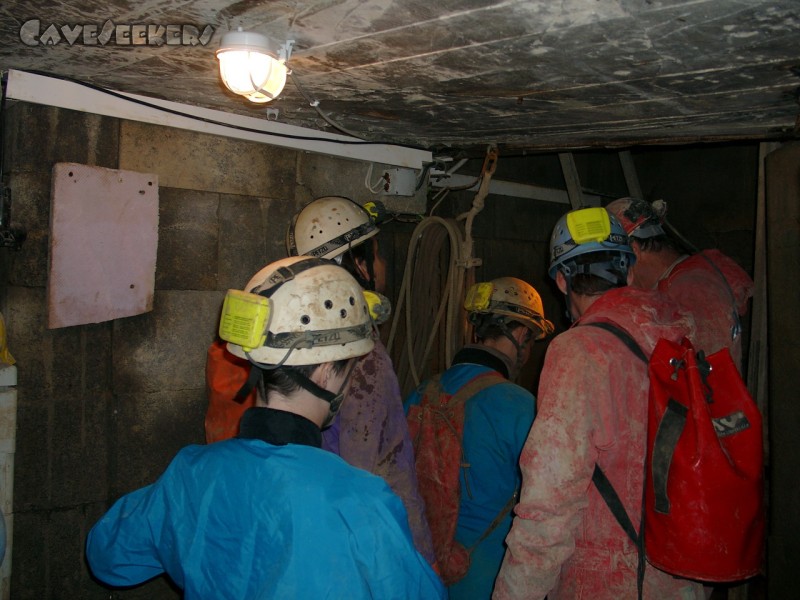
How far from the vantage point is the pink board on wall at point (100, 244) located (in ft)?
9.71

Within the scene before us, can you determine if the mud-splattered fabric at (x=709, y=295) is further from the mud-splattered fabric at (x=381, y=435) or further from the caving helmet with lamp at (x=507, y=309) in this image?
the mud-splattered fabric at (x=381, y=435)

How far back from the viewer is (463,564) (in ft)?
9.48

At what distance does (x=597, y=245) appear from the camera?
7.71 feet

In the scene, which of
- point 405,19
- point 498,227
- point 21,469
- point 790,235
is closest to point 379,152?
point 498,227

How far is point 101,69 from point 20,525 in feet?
7.03

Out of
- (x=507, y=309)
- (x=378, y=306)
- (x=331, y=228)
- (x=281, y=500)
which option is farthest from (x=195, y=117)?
(x=281, y=500)

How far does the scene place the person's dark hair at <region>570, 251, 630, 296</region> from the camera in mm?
2336

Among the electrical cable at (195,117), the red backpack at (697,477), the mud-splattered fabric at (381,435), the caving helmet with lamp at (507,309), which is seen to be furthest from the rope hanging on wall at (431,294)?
the red backpack at (697,477)

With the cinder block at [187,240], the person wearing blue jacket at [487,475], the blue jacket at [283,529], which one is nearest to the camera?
the blue jacket at [283,529]

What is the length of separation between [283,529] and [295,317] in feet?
2.03

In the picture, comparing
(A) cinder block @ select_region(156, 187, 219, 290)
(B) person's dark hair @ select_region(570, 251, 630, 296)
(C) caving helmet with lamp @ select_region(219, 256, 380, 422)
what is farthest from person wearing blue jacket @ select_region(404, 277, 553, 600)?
(A) cinder block @ select_region(156, 187, 219, 290)

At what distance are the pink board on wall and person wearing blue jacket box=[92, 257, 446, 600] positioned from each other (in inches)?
59.4

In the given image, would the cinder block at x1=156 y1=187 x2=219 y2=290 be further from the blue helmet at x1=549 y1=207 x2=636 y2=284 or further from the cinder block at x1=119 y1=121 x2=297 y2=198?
the blue helmet at x1=549 y1=207 x2=636 y2=284

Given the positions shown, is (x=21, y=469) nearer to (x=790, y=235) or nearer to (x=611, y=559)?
(x=611, y=559)
